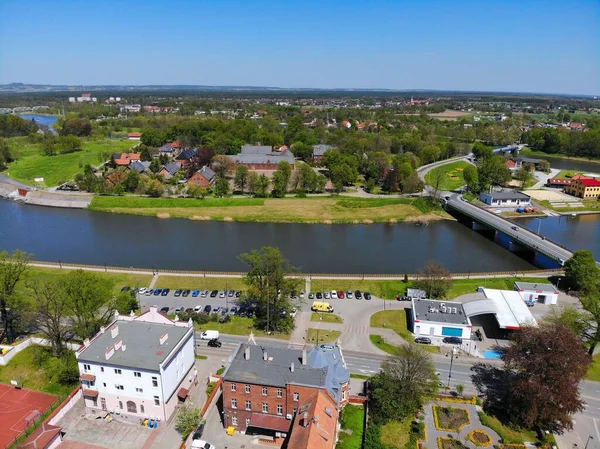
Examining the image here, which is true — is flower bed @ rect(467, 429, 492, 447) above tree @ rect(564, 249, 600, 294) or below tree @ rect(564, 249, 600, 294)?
below

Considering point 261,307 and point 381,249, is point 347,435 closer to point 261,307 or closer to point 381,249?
point 261,307

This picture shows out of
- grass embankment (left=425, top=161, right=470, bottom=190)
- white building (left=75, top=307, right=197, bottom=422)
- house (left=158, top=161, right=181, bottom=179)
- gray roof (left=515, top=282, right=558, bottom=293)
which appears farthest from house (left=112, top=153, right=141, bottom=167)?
gray roof (left=515, top=282, right=558, bottom=293)

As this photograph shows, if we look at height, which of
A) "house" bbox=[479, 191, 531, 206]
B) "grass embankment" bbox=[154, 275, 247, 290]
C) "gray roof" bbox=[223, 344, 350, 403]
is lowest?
"grass embankment" bbox=[154, 275, 247, 290]

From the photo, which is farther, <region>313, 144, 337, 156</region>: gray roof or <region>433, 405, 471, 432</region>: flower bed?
<region>313, 144, 337, 156</region>: gray roof

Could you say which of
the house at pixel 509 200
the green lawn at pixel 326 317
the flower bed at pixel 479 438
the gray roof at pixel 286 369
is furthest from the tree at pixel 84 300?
the house at pixel 509 200

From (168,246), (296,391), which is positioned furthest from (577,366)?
(168,246)

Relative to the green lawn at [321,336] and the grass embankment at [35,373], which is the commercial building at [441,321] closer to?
the green lawn at [321,336]

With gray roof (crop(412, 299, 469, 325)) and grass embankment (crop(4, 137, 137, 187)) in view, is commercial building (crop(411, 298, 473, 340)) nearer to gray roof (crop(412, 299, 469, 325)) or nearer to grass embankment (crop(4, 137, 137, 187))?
gray roof (crop(412, 299, 469, 325))
